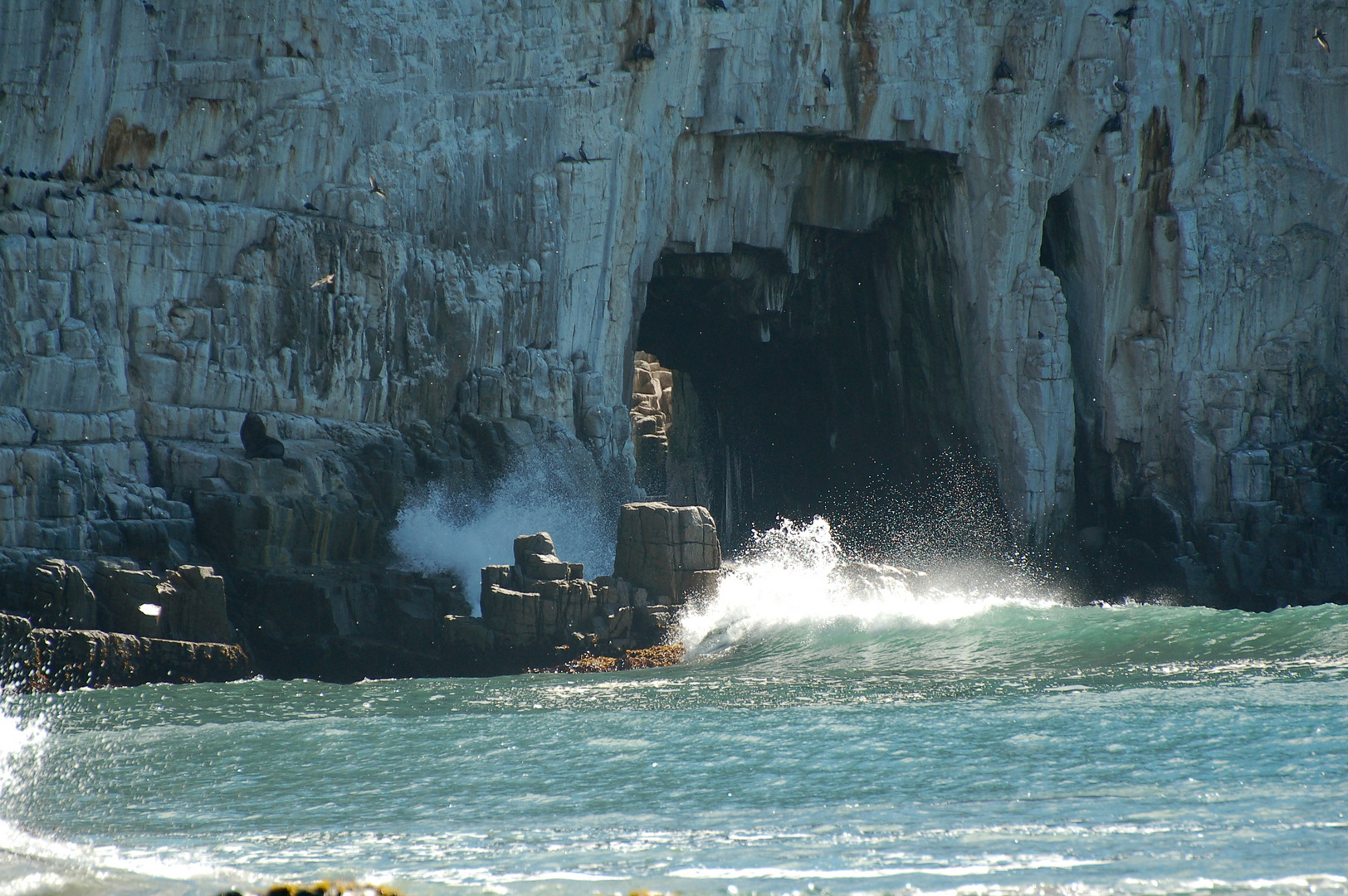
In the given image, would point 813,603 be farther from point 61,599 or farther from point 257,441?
point 61,599

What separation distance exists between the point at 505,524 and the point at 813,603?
5134 millimetres

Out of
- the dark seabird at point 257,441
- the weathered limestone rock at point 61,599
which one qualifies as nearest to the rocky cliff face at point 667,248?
the dark seabird at point 257,441

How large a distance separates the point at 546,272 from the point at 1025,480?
10.1m

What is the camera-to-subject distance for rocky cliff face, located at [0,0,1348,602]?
1925cm

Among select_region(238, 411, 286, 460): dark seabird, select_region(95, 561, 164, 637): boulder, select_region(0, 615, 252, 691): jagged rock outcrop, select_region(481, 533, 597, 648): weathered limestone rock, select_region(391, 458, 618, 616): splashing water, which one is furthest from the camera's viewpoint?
select_region(391, 458, 618, 616): splashing water

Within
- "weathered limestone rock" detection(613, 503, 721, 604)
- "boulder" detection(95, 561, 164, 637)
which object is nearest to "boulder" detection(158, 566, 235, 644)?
"boulder" detection(95, 561, 164, 637)

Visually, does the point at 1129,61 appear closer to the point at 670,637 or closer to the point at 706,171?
the point at 706,171

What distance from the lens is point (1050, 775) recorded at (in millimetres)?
8945

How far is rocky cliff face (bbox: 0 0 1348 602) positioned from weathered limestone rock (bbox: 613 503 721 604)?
13.0 ft

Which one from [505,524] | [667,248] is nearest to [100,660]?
[505,524]

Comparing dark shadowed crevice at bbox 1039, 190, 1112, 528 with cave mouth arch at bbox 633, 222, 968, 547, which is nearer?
dark shadowed crevice at bbox 1039, 190, 1112, 528

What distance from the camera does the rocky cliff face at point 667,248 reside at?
1925cm

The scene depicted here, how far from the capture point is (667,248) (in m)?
25.5

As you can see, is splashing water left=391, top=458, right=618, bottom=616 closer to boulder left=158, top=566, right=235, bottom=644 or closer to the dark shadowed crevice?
boulder left=158, top=566, right=235, bottom=644
